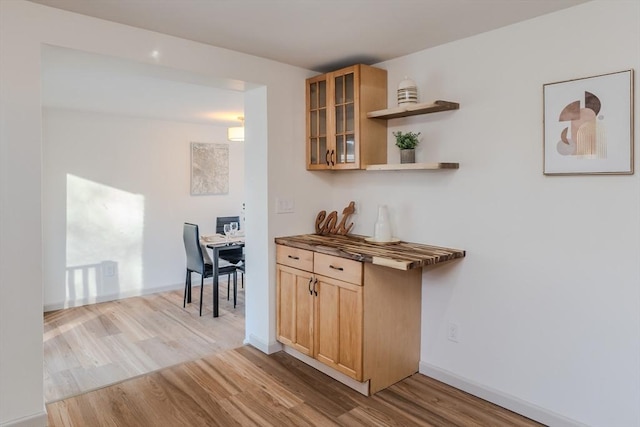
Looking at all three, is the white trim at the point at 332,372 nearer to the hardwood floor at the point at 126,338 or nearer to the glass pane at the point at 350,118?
the hardwood floor at the point at 126,338

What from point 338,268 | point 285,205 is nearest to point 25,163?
point 285,205

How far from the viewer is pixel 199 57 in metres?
2.82

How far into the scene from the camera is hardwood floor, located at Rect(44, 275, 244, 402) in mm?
Answer: 3043

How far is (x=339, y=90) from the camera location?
3211 millimetres

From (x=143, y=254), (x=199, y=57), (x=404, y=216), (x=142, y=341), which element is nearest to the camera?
(x=199, y=57)

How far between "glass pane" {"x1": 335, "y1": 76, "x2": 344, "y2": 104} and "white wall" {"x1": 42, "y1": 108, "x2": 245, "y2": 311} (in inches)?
122

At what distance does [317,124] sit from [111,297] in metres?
3.53

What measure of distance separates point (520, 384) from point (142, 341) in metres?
3.04

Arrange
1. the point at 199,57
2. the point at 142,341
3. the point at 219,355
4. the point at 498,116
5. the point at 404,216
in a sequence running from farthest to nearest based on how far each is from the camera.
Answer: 1. the point at 142,341
2. the point at 219,355
3. the point at 404,216
4. the point at 199,57
5. the point at 498,116

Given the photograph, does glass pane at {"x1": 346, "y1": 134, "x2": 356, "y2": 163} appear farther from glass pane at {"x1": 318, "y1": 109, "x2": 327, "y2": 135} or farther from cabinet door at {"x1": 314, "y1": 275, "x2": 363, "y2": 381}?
cabinet door at {"x1": 314, "y1": 275, "x2": 363, "y2": 381}

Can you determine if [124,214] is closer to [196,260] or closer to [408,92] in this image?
[196,260]

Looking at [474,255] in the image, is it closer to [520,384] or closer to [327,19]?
[520,384]

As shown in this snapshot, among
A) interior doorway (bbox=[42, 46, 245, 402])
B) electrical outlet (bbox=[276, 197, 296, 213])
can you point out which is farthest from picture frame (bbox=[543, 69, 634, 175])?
interior doorway (bbox=[42, 46, 245, 402])

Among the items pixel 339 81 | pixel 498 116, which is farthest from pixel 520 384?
pixel 339 81
